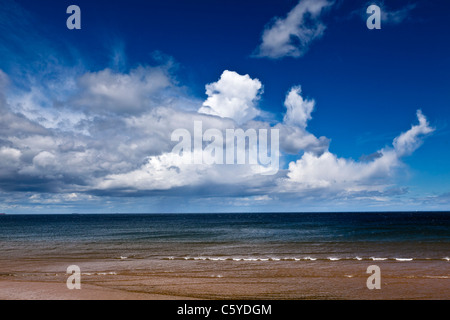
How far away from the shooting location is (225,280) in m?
18.2

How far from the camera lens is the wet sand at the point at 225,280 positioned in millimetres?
14633

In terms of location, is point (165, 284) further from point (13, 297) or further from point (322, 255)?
point (322, 255)

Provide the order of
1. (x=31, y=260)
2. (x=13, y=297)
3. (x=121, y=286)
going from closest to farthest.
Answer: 1. (x=13, y=297)
2. (x=121, y=286)
3. (x=31, y=260)

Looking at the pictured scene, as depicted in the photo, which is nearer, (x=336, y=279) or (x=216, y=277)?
(x=336, y=279)

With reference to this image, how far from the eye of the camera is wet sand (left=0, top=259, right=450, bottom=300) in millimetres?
14633

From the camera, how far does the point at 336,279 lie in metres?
18.0
